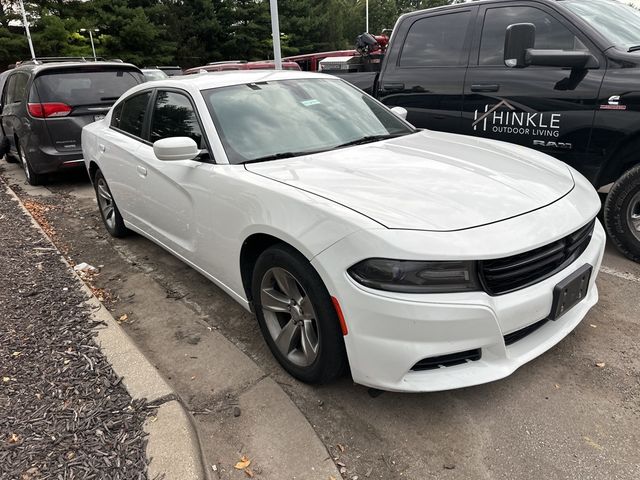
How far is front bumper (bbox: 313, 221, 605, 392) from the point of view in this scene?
2043 mm

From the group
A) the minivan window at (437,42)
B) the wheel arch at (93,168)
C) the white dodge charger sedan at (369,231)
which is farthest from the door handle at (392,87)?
the wheel arch at (93,168)

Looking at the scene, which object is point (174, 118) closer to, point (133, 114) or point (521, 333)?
point (133, 114)

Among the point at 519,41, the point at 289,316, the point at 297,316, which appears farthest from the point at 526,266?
the point at 519,41

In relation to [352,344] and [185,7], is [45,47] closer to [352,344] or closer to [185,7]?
[185,7]

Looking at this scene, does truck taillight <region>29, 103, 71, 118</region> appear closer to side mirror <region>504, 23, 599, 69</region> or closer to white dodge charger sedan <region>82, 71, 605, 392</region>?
white dodge charger sedan <region>82, 71, 605, 392</region>

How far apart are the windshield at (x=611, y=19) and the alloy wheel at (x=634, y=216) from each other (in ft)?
3.98

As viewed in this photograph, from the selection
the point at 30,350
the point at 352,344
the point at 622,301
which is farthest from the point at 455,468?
the point at 30,350

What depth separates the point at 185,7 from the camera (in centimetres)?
3341

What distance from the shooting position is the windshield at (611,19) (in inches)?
156

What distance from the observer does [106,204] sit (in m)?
5.09

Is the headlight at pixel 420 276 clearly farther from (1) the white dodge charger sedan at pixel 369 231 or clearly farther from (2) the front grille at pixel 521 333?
(2) the front grille at pixel 521 333

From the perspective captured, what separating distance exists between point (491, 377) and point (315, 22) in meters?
39.2

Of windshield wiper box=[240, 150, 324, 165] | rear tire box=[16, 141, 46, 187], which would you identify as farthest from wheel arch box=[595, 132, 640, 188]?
rear tire box=[16, 141, 46, 187]

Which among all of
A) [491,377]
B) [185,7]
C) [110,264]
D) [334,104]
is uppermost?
[185,7]
